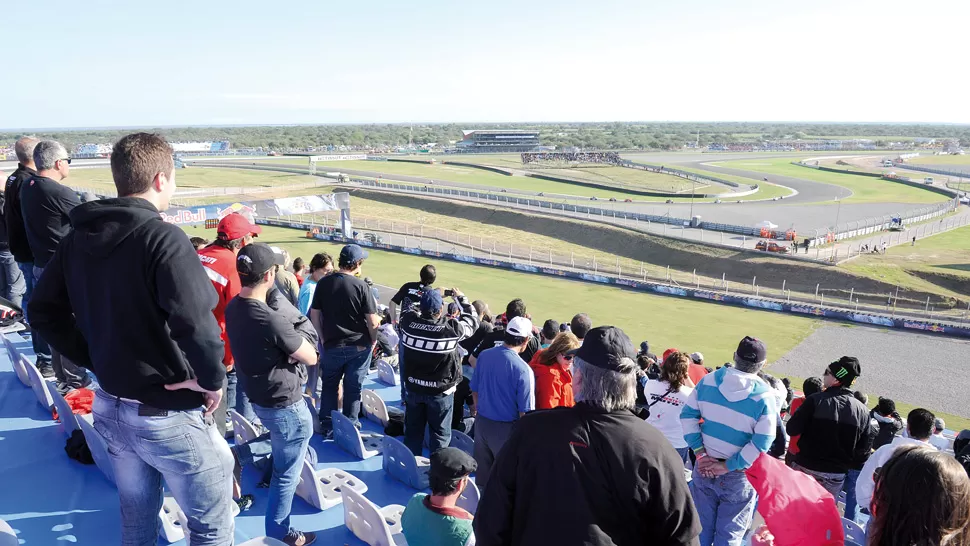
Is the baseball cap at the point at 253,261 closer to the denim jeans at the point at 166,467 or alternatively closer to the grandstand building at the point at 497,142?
the denim jeans at the point at 166,467

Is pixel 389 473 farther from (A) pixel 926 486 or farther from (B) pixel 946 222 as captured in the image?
(B) pixel 946 222

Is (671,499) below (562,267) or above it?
above

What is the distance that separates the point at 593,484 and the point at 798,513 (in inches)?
70.2

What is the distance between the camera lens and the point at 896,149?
168m

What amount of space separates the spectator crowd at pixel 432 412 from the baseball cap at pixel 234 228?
0.05ft

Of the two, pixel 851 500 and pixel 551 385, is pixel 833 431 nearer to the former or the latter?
pixel 851 500

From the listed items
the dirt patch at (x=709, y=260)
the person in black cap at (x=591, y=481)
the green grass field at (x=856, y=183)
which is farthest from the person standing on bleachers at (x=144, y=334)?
the green grass field at (x=856, y=183)

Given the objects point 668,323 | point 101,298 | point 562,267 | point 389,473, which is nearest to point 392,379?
point 389,473

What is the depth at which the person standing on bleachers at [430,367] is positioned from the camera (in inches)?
230

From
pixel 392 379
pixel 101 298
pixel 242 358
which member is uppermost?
pixel 101 298

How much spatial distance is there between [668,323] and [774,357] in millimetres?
5197

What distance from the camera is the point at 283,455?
419 cm

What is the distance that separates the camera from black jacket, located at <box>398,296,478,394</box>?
5.83m

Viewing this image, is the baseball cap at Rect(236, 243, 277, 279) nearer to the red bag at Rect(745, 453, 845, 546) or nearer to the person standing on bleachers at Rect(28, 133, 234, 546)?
the person standing on bleachers at Rect(28, 133, 234, 546)
